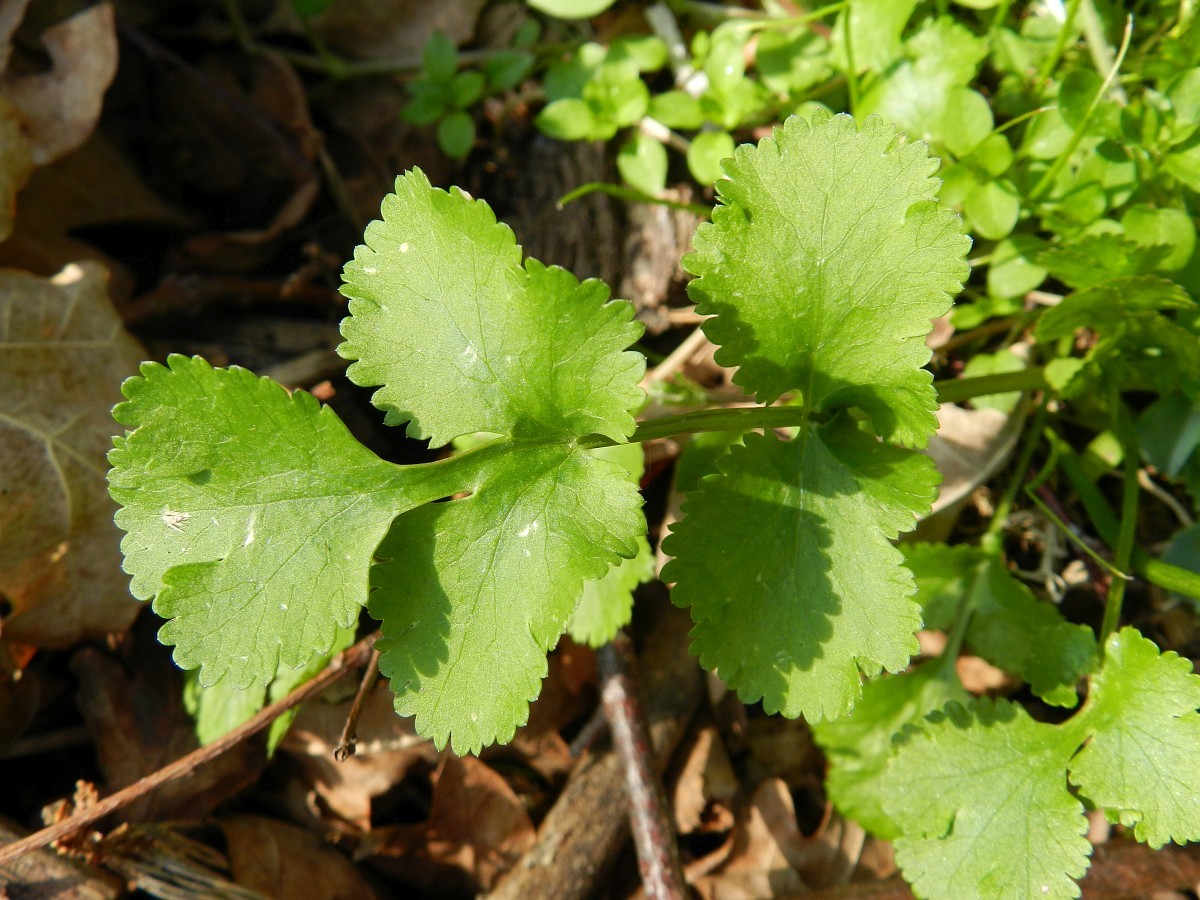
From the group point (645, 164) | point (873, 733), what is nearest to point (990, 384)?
point (873, 733)

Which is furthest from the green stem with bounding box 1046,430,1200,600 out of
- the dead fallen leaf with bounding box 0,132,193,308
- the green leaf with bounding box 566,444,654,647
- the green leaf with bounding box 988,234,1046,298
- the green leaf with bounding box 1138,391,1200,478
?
the dead fallen leaf with bounding box 0,132,193,308

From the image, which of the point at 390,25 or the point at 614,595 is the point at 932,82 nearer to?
the point at 614,595

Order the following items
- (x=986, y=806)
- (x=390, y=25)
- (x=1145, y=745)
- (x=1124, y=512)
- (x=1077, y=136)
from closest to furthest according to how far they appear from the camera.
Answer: (x=1145, y=745)
(x=986, y=806)
(x=1077, y=136)
(x=1124, y=512)
(x=390, y=25)

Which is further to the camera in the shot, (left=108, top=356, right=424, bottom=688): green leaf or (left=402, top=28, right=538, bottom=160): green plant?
(left=402, top=28, right=538, bottom=160): green plant

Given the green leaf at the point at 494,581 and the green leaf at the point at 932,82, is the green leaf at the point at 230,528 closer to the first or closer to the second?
the green leaf at the point at 494,581

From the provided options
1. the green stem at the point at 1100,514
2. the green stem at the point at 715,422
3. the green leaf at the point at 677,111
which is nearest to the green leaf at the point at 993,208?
the green stem at the point at 715,422

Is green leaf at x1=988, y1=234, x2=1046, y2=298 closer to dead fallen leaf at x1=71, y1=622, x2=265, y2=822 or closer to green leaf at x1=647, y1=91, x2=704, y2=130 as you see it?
green leaf at x1=647, y1=91, x2=704, y2=130
